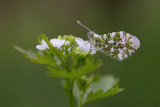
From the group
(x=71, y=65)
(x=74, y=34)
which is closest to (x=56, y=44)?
(x=71, y=65)

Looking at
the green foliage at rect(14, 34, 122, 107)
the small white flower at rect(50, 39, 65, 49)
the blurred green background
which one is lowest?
the green foliage at rect(14, 34, 122, 107)

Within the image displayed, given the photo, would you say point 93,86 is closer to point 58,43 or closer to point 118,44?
point 118,44

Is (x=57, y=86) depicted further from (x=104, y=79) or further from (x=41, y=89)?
(x=104, y=79)

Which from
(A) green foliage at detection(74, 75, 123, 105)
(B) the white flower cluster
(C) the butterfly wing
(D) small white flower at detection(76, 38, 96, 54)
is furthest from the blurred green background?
(B) the white flower cluster

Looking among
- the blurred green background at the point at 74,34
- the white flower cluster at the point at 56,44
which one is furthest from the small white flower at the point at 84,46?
the blurred green background at the point at 74,34

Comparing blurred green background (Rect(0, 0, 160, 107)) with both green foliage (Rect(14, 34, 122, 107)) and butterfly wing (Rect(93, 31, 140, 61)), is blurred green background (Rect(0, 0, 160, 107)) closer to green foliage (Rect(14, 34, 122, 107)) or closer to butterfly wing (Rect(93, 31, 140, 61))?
butterfly wing (Rect(93, 31, 140, 61))

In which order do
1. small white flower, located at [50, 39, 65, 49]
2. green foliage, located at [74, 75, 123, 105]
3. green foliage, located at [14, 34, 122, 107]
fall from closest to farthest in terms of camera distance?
1. green foliage, located at [14, 34, 122, 107]
2. small white flower, located at [50, 39, 65, 49]
3. green foliage, located at [74, 75, 123, 105]

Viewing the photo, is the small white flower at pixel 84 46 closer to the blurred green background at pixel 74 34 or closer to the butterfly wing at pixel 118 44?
the butterfly wing at pixel 118 44
